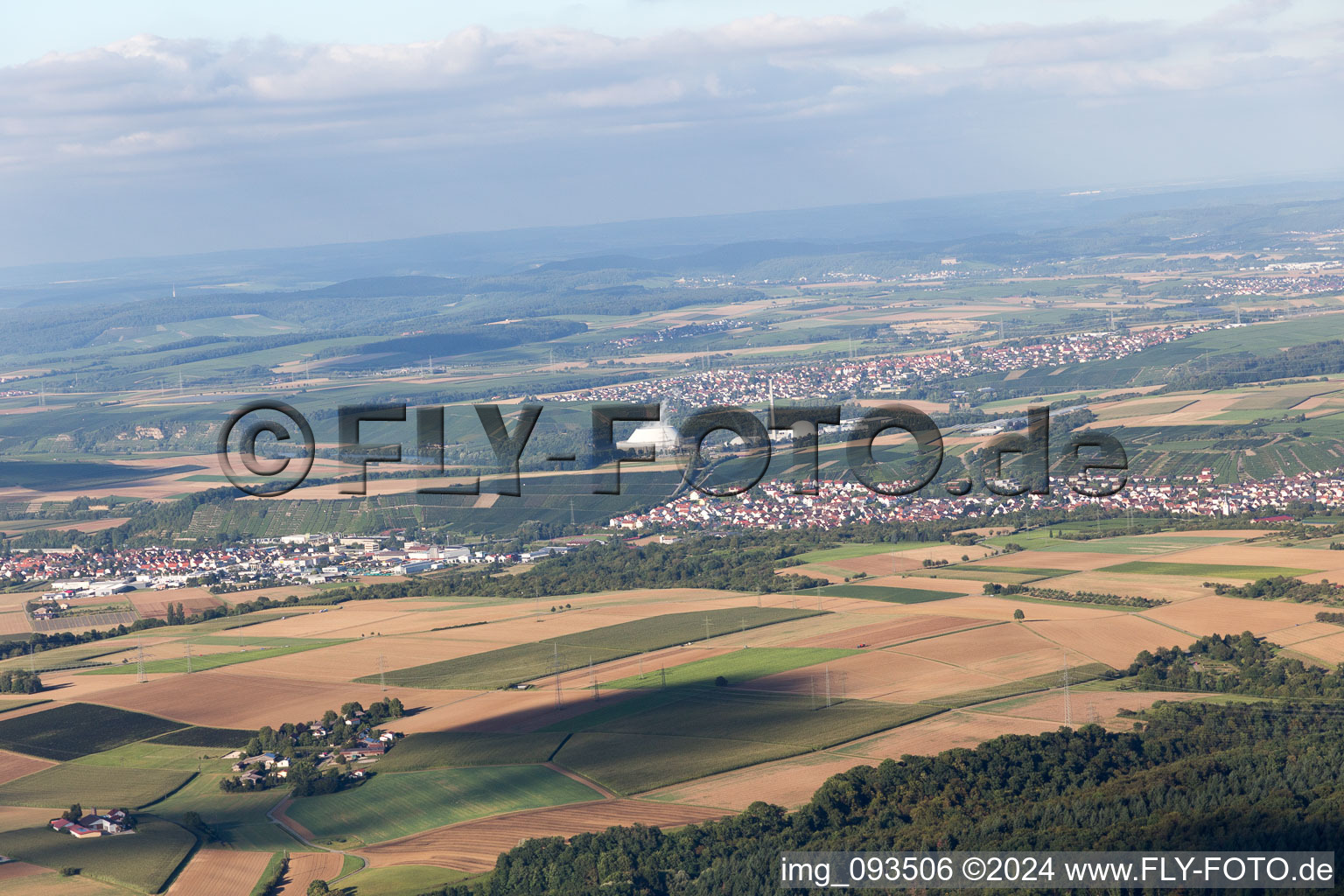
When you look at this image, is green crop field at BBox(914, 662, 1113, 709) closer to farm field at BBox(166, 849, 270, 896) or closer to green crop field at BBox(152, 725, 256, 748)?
farm field at BBox(166, 849, 270, 896)

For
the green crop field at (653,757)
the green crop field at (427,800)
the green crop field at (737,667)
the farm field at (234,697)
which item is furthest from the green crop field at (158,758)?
the green crop field at (737,667)

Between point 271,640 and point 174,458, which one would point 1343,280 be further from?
point 271,640

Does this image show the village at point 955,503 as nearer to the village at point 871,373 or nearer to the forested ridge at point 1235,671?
the forested ridge at point 1235,671

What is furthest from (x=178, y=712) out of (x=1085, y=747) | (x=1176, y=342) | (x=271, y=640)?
(x=1176, y=342)

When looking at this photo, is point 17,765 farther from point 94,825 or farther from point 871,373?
point 871,373

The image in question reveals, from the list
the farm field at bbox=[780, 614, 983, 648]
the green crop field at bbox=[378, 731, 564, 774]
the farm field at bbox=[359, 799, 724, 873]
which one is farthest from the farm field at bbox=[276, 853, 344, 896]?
the farm field at bbox=[780, 614, 983, 648]
